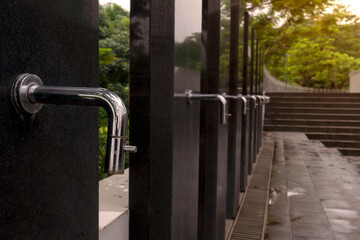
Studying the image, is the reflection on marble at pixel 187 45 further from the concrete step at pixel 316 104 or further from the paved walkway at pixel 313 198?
the concrete step at pixel 316 104

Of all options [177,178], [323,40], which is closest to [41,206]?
[177,178]

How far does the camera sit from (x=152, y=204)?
1.42 metres

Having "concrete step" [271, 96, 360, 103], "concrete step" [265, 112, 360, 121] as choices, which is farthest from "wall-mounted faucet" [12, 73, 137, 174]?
"concrete step" [271, 96, 360, 103]

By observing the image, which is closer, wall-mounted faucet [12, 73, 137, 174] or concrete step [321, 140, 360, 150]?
wall-mounted faucet [12, 73, 137, 174]

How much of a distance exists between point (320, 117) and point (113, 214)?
1712 cm

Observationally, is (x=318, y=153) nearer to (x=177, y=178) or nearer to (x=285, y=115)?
(x=285, y=115)

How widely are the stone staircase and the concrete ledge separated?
1254cm

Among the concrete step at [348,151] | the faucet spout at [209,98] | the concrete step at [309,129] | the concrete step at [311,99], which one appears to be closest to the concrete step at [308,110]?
the concrete step at [311,99]

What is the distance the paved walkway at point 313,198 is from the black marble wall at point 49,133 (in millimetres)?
3810

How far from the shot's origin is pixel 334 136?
14914 mm

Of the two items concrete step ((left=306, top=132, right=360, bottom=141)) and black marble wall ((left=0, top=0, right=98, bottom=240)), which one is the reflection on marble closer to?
black marble wall ((left=0, top=0, right=98, bottom=240))

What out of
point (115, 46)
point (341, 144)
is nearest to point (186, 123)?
point (341, 144)

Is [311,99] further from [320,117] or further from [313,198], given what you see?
[313,198]

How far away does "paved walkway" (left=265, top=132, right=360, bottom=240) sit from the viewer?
4605mm
